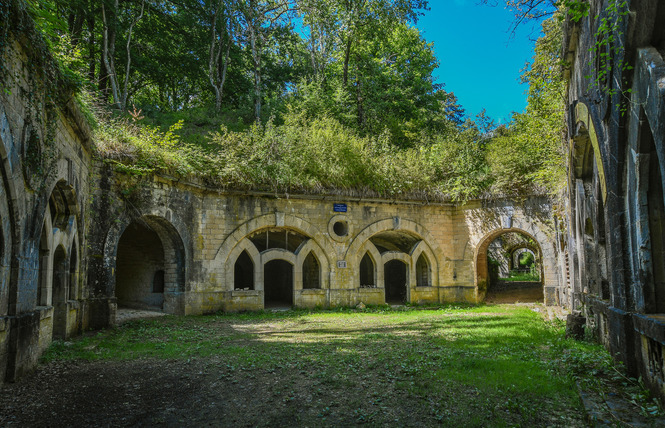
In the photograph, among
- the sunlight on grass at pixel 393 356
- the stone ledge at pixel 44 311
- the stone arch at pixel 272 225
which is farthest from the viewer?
the stone arch at pixel 272 225

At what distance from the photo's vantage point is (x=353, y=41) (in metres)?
22.1

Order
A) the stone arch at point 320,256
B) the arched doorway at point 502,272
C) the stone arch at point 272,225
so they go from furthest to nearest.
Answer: the arched doorway at point 502,272 → the stone arch at point 320,256 → the stone arch at point 272,225

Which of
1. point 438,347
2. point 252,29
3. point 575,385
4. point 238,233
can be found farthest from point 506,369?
point 252,29

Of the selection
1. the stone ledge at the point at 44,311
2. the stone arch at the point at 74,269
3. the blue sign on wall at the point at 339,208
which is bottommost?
the stone ledge at the point at 44,311

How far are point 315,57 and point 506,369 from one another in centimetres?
2100

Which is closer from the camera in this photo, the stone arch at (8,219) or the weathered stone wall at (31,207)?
the stone arch at (8,219)

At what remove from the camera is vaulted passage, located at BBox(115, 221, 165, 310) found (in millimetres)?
14259

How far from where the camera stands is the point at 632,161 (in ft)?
14.3

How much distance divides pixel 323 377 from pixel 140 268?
35.7 feet

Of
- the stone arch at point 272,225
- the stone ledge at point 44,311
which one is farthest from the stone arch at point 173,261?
the stone ledge at point 44,311

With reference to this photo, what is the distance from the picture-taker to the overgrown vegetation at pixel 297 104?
38.9 feet

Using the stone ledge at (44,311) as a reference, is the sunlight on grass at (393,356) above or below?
below

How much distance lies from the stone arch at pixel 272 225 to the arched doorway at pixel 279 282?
294cm

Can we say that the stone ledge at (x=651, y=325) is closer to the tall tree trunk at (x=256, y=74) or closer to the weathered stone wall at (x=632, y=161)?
the weathered stone wall at (x=632, y=161)
